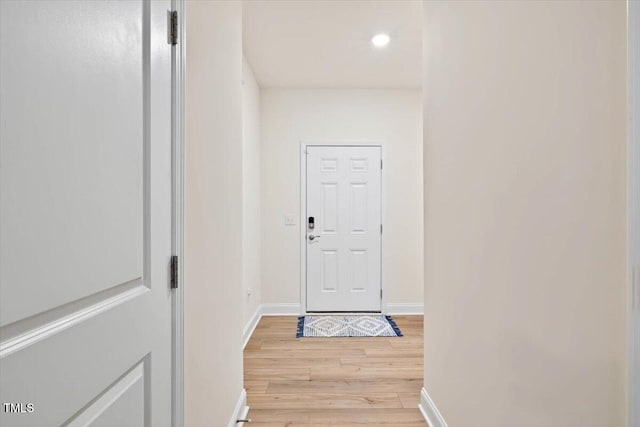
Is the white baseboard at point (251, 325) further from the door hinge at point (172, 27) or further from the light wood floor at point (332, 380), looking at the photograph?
the door hinge at point (172, 27)

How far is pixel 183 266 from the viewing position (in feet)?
3.82

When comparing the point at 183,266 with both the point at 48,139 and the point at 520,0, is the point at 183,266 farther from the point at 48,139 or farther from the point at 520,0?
the point at 520,0

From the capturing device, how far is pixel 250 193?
3.85 metres

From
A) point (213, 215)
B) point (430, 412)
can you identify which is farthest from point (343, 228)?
point (213, 215)

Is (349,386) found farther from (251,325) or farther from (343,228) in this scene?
(343,228)

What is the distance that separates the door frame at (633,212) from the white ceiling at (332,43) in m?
2.15

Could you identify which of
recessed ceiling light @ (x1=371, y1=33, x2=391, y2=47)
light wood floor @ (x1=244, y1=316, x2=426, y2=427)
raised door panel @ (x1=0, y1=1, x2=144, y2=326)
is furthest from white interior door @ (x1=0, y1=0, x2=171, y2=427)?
recessed ceiling light @ (x1=371, y1=33, x2=391, y2=47)

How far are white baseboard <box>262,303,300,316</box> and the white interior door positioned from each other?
11.2ft

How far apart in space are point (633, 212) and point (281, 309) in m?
3.94

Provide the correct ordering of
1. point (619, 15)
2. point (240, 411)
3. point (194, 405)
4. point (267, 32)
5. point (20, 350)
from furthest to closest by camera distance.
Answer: point (267, 32), point (240, 411), point (194, 405), point (619, 15), point (20, 350)

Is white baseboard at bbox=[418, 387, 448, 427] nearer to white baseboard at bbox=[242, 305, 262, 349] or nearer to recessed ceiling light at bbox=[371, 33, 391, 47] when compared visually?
white baseboard at bbox=[242, 305, 262, 349]

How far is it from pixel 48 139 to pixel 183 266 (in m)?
0.63

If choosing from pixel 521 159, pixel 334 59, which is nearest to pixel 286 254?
pixel 334 59

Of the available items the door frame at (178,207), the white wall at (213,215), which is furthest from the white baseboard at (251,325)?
the door frame at (178,207)
